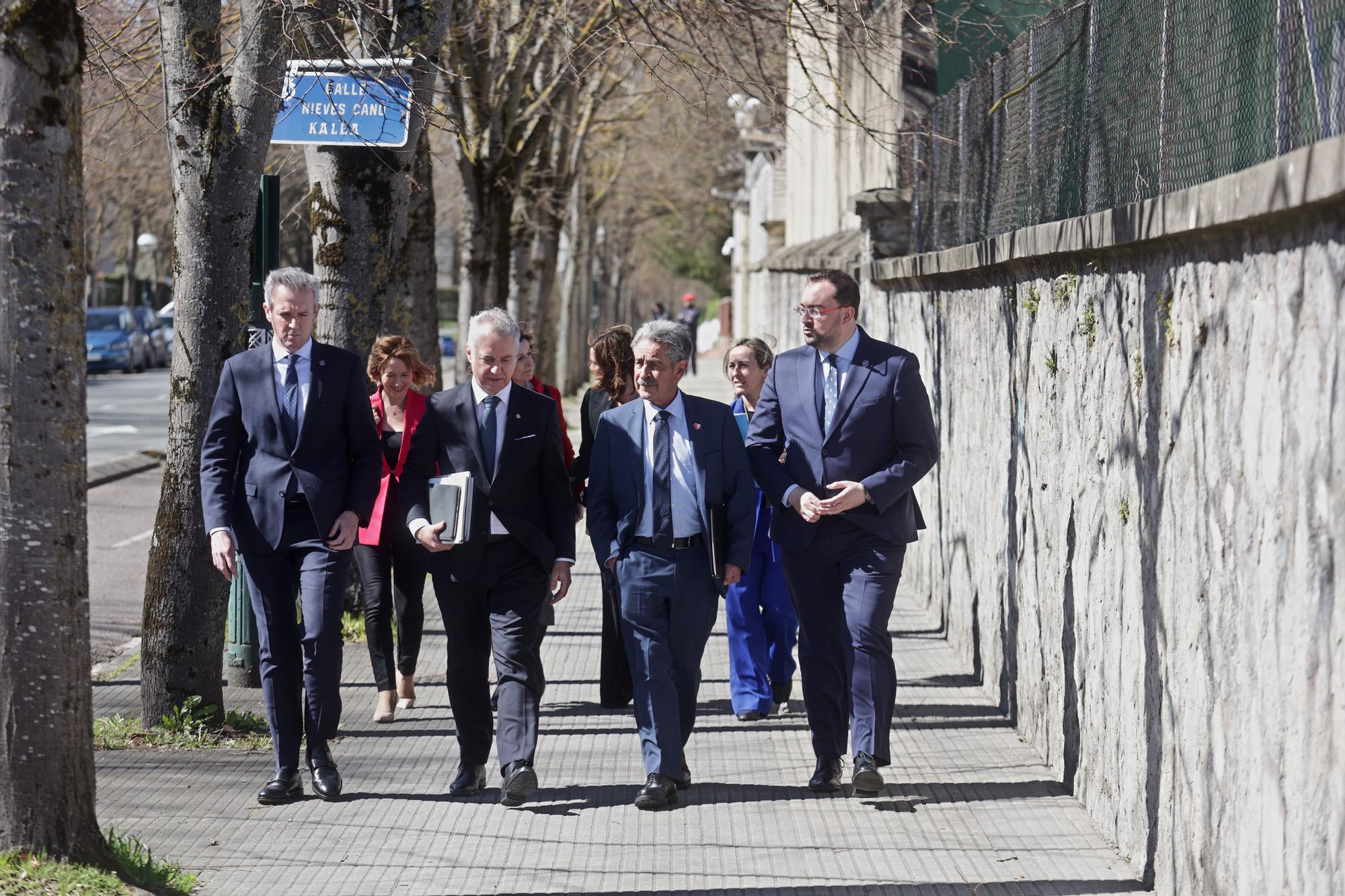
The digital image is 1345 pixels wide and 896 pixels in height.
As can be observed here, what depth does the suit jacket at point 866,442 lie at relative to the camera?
21.5ft

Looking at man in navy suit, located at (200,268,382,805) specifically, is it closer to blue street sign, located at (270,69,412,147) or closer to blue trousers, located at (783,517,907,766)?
blue trousers, located at (783,517,907,766)

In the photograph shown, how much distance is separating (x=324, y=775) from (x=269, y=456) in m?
1.27

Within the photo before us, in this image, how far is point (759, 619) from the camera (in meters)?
8.11

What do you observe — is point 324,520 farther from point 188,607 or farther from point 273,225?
point 273,225

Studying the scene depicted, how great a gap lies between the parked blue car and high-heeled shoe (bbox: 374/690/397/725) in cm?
4021

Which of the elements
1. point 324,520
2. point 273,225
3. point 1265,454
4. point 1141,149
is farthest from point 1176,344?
point 273,225

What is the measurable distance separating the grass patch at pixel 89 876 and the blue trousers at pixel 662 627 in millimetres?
1855

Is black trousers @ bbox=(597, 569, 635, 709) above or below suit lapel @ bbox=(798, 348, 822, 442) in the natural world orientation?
below

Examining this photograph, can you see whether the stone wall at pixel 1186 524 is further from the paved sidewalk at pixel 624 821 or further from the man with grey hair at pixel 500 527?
the man with grey hair at pixel 500 527

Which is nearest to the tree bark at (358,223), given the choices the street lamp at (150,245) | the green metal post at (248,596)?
the green metal post at (248,596)

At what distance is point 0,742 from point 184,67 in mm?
3718

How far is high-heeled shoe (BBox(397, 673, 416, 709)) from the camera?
846 cm

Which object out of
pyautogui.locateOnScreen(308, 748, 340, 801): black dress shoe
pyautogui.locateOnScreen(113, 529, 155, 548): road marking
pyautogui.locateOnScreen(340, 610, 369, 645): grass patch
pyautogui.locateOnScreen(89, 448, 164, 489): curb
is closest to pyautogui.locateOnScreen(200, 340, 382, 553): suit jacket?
pyautogui.locateOnScreen(308, 748, 340, 801): black dress shoe

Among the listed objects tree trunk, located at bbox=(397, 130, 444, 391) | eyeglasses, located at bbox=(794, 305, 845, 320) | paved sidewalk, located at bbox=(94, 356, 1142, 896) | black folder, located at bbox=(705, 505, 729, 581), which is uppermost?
tree trunk, located at bbox=(397, 130, 444, 391)
